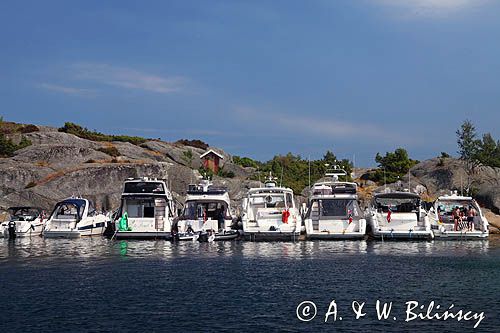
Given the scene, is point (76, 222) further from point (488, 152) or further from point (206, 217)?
point (488, 152)

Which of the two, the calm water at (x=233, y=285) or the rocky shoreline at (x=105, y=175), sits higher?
the rocky shoreline at (x=105, y=175)

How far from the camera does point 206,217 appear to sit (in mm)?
45875

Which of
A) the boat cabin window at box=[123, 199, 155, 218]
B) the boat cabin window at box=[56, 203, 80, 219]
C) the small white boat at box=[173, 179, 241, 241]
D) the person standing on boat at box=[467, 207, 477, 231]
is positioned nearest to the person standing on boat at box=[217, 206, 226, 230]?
the small white boat at box=[173, 179, 241, 241]

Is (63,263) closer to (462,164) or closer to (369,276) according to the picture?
(369,276)

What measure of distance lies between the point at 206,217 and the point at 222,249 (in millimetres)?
8338

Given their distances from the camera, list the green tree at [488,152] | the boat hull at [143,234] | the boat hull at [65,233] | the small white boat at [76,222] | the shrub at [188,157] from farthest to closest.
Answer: the shrub at [188,157] → the green tree at [488,152] → the small white boat at [76,222] → the boat hull at [65,233] → the boat hull at [143,234]

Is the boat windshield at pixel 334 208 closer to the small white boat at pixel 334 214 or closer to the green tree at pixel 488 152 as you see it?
the small white boat at pixel 334 214

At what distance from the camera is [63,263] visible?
31578 millimetres

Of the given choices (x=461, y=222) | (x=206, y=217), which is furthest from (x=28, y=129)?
(x=461, y=222)

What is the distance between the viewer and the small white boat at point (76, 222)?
44438 millimetres

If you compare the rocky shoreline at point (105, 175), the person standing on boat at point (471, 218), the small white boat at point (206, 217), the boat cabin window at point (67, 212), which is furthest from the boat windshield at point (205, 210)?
the person standing on boat at point (471, 218)

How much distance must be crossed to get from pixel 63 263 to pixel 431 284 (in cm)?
1798

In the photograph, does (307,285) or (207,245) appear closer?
(307,285)

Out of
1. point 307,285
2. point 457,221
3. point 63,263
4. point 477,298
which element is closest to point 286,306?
point 307,285
